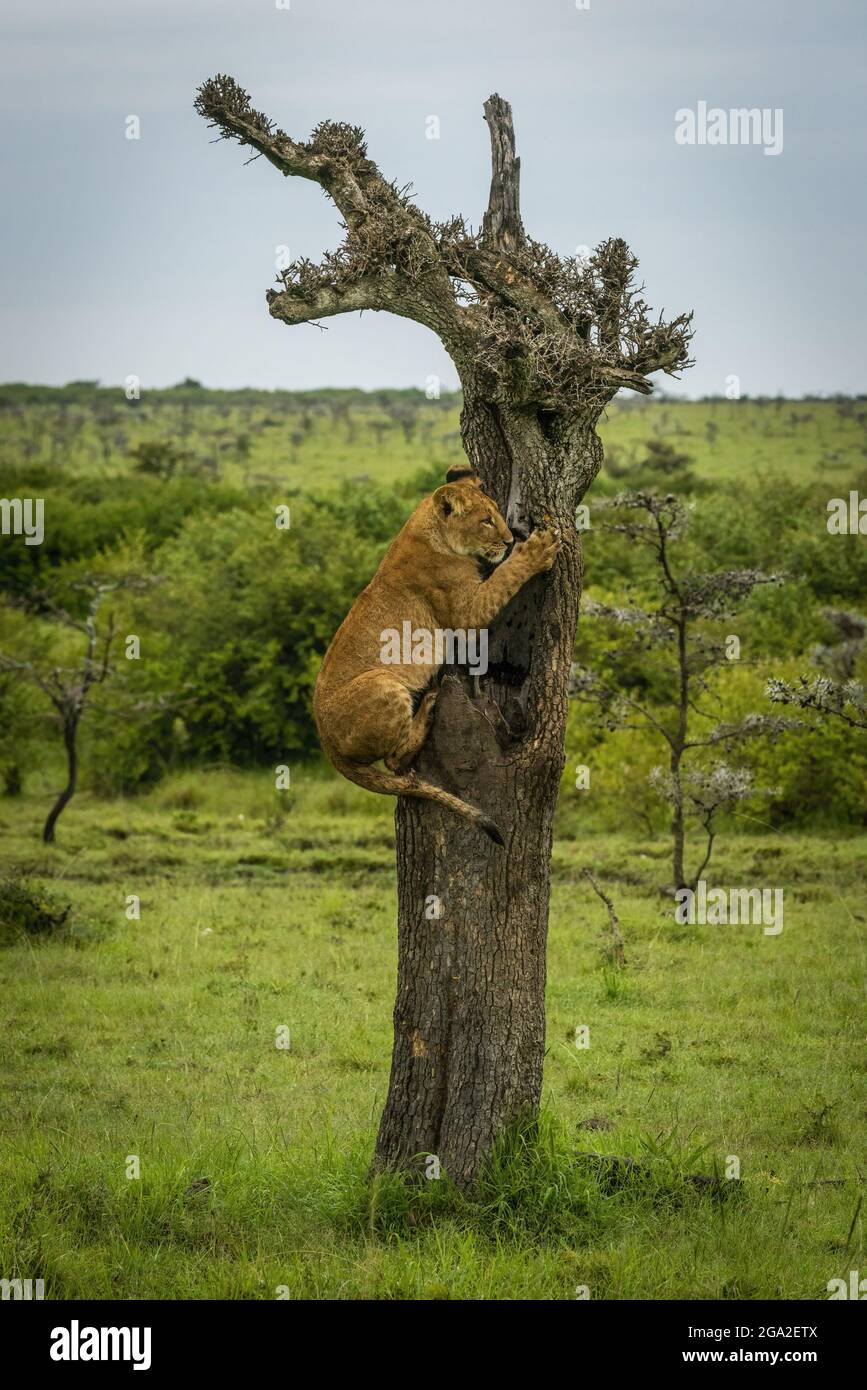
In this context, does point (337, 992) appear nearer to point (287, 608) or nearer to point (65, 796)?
point (65, 796)

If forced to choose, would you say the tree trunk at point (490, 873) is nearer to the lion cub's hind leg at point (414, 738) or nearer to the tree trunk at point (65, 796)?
the lion cub's hind leg at point (414, 738)

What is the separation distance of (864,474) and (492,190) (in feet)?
110

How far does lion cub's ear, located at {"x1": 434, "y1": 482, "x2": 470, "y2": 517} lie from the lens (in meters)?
6.88

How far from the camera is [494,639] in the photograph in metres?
7.13

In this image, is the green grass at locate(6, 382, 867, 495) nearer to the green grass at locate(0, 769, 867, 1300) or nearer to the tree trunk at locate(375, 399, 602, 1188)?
the green grass at locate(0, 769, 867, 1300)

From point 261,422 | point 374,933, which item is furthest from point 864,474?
point 261,422

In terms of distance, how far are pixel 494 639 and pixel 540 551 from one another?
58 centimetres

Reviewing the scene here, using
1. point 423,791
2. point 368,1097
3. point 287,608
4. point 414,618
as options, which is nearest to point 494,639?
point 414,618

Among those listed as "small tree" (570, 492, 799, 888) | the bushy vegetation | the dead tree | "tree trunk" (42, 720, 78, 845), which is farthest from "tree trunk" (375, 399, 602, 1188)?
"tree trunk" (42, 720, 78, 845)

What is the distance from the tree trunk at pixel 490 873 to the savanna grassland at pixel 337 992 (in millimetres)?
205

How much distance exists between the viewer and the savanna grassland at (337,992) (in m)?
6.48

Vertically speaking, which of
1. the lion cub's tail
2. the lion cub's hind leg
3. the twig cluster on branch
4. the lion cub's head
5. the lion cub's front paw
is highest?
the twig cluster on branch

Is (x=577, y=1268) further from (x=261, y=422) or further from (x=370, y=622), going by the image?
(x=261, y=422)

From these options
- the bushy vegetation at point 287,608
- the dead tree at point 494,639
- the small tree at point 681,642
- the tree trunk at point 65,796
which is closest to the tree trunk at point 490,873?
the dead tree at point 494,639
